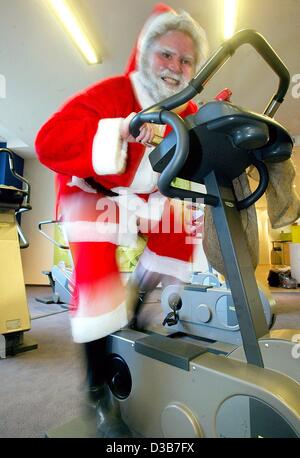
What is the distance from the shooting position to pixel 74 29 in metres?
2.37

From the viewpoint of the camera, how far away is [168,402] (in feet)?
2.13

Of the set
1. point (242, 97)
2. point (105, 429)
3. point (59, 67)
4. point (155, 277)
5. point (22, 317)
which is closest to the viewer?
point (105, 429)

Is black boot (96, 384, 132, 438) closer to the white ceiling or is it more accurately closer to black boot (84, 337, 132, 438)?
black boot (84, 337, 132, 438)

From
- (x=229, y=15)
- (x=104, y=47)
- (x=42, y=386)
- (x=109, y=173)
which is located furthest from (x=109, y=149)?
(x=104, y=47)

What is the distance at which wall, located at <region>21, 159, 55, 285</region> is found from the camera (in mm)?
5371

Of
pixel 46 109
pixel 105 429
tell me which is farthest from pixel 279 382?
pixel 46 109

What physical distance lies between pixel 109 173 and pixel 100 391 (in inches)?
27.0

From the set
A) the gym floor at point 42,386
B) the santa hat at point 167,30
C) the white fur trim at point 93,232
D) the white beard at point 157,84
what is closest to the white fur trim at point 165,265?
the white fur trim at point 93,232

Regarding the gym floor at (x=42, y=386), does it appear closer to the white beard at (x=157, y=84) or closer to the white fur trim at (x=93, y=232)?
the white fur trim at (x=93, y=232)

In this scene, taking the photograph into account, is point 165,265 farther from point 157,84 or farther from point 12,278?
point 12,278

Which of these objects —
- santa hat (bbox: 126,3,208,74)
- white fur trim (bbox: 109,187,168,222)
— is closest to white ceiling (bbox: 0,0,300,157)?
santa hat (bbox: 126,3,208,74)

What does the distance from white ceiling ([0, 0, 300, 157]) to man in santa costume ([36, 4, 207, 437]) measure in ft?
5.09

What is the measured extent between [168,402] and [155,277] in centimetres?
58

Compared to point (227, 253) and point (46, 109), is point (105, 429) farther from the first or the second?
point (46, 109)
